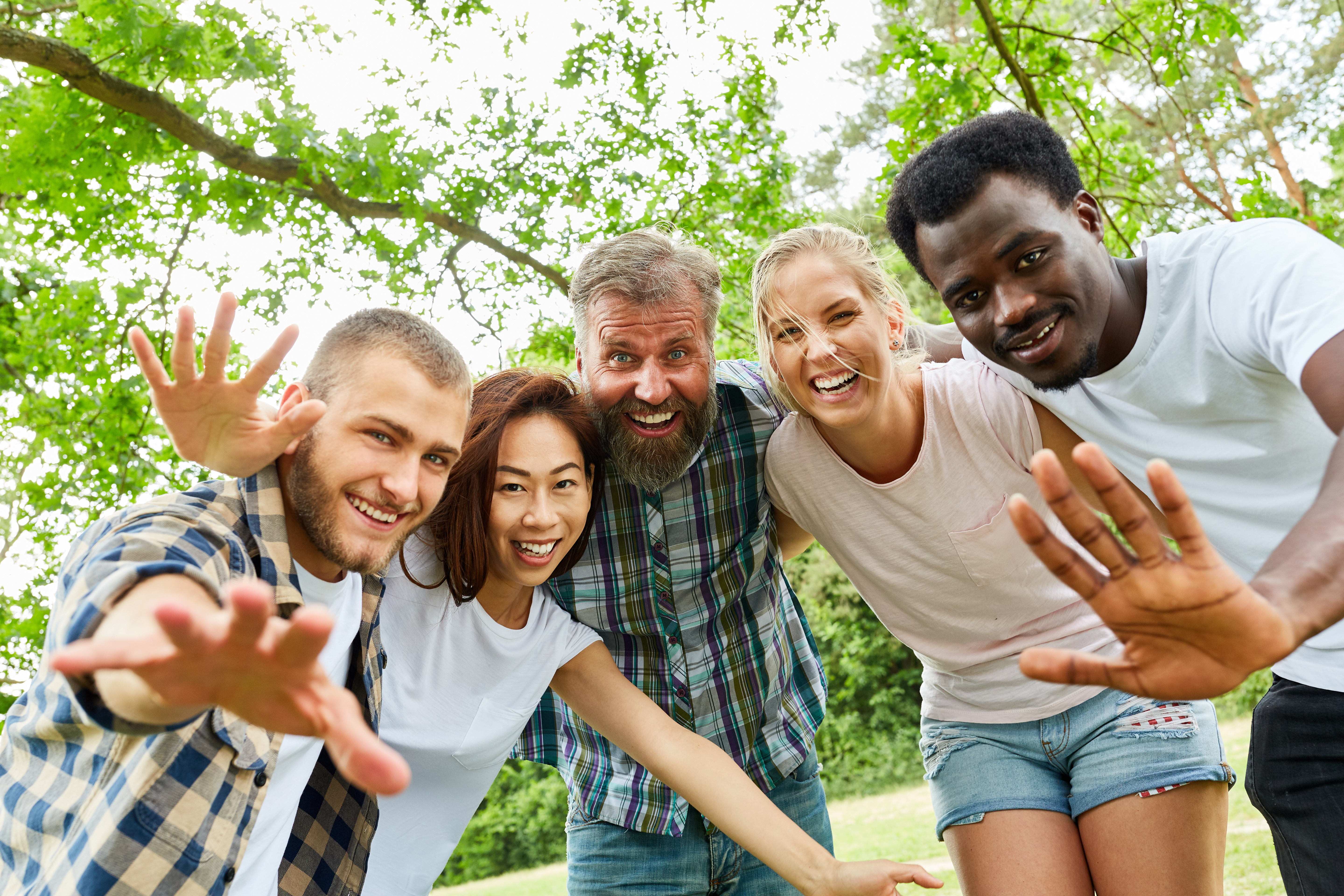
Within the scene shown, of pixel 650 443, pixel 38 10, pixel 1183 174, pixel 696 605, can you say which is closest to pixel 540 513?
pixel 650 443

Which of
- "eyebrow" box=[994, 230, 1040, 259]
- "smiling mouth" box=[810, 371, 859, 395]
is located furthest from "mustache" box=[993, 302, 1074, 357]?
"smiling mouth" box=[810, 371, 859, 395]

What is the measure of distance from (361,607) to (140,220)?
17.4ft

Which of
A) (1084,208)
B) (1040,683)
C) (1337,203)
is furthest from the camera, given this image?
(1337,203)

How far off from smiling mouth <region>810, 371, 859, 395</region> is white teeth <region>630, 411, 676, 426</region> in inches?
19.4

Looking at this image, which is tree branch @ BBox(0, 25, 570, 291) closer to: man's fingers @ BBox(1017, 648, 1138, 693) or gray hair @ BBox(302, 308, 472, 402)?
gray hair @ BBox(302, 308, 472, 402)

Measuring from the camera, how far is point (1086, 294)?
2223 millimetres

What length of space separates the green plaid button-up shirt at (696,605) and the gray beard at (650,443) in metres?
0.09

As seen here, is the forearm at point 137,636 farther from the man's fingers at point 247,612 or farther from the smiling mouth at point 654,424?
the smiling mouth at point 654,424

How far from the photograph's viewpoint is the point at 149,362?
1.91 meters

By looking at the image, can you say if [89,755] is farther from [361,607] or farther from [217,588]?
[361,607]

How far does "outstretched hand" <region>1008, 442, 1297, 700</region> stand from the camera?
127 cm

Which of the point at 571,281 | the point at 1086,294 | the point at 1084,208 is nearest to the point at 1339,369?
the point at 1086,294

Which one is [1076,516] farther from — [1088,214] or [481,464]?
[481,464]

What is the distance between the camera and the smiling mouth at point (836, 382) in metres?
2.59
